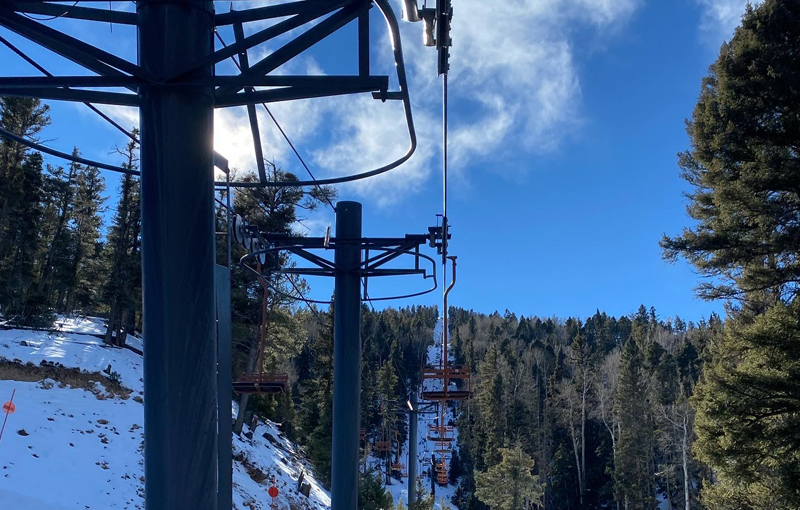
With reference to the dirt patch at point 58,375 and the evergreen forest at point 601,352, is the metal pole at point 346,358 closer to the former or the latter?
the evergreen forest at point 601,352

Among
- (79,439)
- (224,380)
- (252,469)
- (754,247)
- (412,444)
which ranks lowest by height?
(252,469)

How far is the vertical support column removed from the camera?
265 centimetres

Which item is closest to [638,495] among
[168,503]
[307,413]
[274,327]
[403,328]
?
[307,413]

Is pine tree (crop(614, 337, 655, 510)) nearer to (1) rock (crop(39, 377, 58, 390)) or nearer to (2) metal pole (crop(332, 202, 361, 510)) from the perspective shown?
(1) rock (crop(39, 377, 58, 390))

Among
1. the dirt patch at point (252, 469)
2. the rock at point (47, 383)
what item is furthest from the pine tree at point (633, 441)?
the rock at point (47, 383)

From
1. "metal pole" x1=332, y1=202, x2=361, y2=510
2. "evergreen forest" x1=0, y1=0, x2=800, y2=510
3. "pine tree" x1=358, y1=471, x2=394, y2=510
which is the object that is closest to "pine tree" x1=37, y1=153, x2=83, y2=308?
"evergreen forest" x1=0, y1=0, x2=800, y2=510

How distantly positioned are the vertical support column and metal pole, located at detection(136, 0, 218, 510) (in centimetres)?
11

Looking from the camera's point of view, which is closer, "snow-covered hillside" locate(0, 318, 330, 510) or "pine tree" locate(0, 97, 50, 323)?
"snow-covered hillside" locate(0, 318, 330, 510)

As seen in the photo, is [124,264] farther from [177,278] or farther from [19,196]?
[177,278]

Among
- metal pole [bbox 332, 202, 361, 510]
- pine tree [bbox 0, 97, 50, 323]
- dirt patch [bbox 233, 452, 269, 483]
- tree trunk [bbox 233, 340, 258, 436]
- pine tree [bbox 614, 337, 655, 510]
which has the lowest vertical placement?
pine tree [bbox 614, 337, 655, 510]

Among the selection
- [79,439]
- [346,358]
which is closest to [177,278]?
[346,358]

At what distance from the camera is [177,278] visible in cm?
244

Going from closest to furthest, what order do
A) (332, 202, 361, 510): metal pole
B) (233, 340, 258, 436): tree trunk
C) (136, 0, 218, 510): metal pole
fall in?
(136, 0, 218, 510): metal pole
(332, 202, 361, 510): metal pole
(233, 340, 258, 436): tree trunk

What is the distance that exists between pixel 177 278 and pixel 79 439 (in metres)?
14.0
